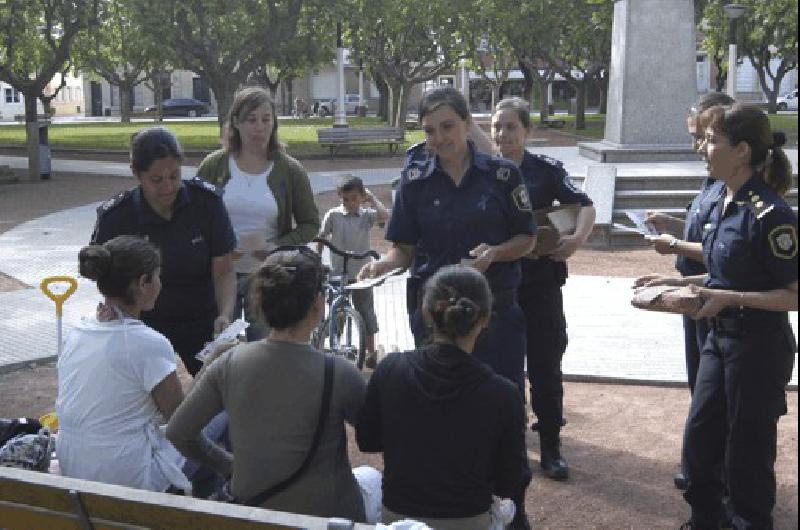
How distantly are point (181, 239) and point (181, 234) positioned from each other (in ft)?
0.07

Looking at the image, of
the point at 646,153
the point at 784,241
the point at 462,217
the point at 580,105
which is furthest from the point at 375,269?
the point at 580,105

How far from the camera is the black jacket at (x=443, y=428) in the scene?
304 centimetres

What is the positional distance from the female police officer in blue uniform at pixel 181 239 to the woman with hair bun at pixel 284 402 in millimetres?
1393

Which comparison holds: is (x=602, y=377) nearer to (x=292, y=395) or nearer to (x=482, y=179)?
(x=482, y=179)

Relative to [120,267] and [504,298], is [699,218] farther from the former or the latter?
[120,267]

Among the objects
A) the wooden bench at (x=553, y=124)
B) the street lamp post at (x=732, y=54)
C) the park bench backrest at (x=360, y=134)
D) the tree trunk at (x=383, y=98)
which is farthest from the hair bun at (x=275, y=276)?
the tree trunk at (x=383, y=98)

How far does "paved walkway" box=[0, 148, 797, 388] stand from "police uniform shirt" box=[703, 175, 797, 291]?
327 centimetres

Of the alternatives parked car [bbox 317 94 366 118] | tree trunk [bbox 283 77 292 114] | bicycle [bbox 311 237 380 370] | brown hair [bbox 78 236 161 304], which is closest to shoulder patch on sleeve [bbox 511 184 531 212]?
brown hair [bbox 78 236 161 304]

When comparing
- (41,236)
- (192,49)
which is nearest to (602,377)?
(41,236)

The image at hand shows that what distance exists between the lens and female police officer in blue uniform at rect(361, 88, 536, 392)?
425cm

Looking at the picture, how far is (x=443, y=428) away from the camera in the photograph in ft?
9.93

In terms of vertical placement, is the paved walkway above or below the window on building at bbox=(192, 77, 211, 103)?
below

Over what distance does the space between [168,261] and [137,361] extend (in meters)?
1.15

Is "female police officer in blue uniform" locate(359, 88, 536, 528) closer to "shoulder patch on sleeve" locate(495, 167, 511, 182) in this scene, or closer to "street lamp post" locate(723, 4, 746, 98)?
"shoulder patch on sleeve" locate(495, 167, 511, 182)
